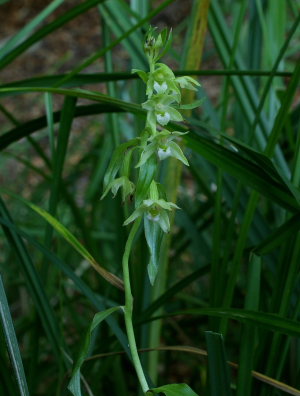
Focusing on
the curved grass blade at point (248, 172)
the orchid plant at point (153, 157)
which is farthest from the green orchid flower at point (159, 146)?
the curved grass blade at point (248, 172)

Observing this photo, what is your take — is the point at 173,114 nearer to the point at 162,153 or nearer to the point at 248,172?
the point at 162,153

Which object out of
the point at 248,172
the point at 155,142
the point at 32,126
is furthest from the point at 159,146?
the point at 32,126

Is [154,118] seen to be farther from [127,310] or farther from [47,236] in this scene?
[47,236]

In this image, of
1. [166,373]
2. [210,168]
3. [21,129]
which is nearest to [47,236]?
[21,129]

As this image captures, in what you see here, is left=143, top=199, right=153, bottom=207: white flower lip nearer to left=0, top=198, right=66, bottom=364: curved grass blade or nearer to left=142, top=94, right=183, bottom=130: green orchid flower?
left=142, top=94, right=183, bottom=130: green orchid flower

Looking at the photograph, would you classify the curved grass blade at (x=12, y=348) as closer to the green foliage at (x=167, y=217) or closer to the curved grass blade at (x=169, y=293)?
the green foliage at (x=167, y=217)

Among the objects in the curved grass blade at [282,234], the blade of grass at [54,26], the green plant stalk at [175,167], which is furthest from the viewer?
the green plant stalk at [175,167]
